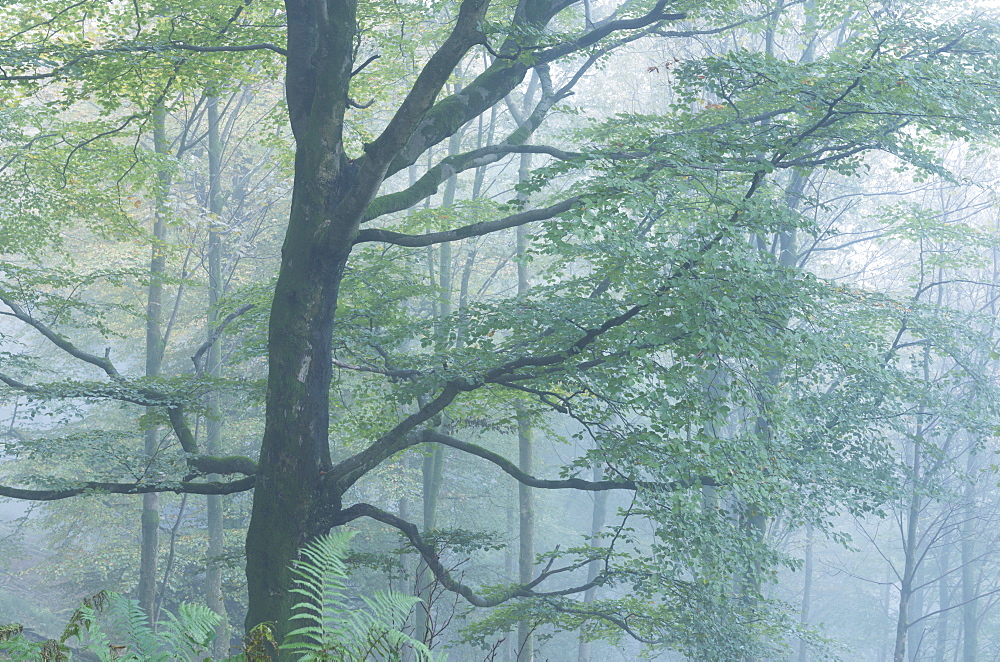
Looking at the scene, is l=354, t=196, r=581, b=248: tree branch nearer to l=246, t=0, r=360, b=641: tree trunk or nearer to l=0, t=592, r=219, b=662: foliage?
l=246, t=0, r=360, b=641: tree trunk

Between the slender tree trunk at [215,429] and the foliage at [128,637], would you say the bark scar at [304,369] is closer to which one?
the foliage at [128,637]

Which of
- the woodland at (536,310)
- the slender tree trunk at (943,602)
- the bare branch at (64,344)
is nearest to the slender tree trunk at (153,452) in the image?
the woodland at (536,310)

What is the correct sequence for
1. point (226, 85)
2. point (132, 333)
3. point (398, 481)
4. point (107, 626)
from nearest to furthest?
point (226, 85), point (107, 626), point (398, 481), point (132, 333)

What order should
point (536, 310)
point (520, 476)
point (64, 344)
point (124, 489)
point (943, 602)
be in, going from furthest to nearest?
point (943, 602), point (64, 344), point (520, 476), point (536, 310), point (124, 489)

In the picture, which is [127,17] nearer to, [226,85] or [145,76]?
[145,76]

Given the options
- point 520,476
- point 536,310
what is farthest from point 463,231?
point 520,476

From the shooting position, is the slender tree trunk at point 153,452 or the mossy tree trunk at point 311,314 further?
the slender tree trunk at point 153,452

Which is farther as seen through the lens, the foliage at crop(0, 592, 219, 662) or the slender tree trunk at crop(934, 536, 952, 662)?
the slender tree trunk at crop(934, 536, 952, 662)

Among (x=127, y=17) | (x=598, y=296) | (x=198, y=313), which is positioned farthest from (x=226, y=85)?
(x=198, y=313)

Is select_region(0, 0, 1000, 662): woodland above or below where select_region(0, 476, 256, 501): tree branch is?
above

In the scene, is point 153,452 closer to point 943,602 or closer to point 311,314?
point 311,314

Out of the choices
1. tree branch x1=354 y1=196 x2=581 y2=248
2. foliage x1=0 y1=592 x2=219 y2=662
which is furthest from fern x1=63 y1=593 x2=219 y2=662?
tree branch x1=354 y1=196 x2=581 y2=248

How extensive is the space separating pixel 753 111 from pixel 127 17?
22.8ft

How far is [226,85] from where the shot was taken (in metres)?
7.88
